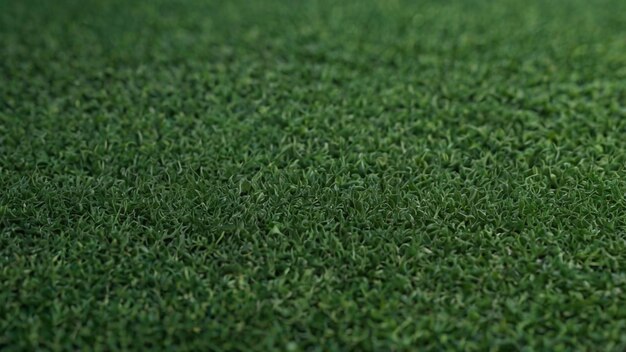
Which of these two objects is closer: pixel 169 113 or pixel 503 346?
pixel 503 346

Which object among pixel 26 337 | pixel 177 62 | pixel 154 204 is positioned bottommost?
pixel 26 337

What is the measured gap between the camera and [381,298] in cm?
177

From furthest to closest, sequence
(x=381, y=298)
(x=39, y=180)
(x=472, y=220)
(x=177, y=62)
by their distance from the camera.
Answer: (x=177, y=62), (x=39, y=180), (x=472, y=220), (x=381, y=298)

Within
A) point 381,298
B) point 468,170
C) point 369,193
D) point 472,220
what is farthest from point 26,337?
point 468,170

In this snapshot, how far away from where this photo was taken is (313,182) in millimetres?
2166

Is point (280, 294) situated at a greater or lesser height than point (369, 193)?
lesser

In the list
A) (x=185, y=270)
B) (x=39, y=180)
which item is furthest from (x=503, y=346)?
(x=39, y=180)

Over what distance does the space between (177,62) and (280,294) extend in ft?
4.79

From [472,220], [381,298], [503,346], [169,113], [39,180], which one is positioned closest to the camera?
[503,346]

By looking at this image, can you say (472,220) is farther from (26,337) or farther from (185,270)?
(26,337)

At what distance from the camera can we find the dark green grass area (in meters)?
1.72

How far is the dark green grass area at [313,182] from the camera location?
1725 mm

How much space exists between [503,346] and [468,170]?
2.35ft

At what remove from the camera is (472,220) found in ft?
6.61
